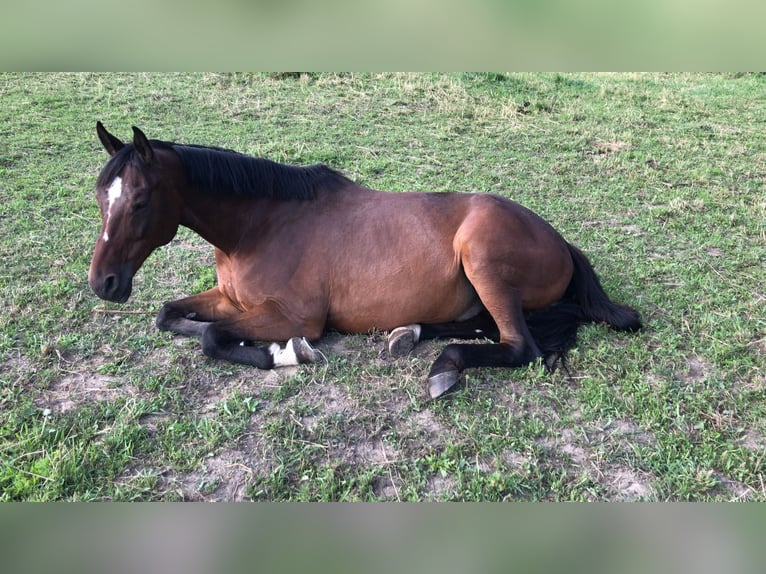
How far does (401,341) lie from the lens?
11.9 feet

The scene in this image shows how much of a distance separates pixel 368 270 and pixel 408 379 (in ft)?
2.75

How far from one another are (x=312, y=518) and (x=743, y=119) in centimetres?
1064

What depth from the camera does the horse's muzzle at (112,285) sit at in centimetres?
310

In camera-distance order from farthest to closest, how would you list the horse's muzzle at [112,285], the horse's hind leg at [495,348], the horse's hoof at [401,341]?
the horse's hoof at [401,341] < the horse's hind leg at [495,348] < the horse's muzzle at [112,285]

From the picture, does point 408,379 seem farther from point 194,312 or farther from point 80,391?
point 80,391

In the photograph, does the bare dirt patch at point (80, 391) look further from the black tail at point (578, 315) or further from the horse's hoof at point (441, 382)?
the black tail at point (578, 315)

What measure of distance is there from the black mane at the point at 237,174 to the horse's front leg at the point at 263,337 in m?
0.82

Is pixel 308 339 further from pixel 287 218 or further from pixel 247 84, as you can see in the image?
pixel 247 84

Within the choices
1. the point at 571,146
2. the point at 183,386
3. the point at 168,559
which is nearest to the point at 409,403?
the point at 183,386

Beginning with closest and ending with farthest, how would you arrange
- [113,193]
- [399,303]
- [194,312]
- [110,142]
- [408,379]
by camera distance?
[113,193], [110,142], [408,379], [399,303], [194,312]

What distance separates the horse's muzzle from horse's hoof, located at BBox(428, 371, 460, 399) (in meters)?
1.89

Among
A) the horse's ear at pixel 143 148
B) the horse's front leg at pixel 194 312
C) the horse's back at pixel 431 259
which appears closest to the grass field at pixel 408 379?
the horse's front leg at pixel 194 312

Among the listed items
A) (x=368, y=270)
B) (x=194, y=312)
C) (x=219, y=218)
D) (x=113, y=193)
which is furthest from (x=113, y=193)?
(x=368, y=270)

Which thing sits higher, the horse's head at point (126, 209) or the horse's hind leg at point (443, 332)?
the horse's head at point (126, 209)
